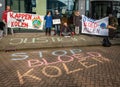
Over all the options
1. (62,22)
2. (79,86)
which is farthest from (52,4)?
(79,86)

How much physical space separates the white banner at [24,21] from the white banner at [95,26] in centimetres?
261

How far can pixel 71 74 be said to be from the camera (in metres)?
8.29

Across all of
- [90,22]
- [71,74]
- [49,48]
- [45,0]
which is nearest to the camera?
[71,74]

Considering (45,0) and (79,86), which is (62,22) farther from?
(79,86)

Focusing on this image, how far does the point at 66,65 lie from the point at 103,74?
5.12 feet

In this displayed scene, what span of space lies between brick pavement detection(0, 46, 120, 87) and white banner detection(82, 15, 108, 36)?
3.37 meters

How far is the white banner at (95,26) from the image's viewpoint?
15930mm

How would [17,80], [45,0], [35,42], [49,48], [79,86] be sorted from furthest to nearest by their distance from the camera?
[45,0] < [35,42] < [49,48] < [17,80] < [79,86]

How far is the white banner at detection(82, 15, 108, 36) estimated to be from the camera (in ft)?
52.3

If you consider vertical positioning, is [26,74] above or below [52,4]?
below

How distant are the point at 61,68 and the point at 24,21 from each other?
311 inches

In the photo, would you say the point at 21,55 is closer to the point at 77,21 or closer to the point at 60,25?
the point at 60,25

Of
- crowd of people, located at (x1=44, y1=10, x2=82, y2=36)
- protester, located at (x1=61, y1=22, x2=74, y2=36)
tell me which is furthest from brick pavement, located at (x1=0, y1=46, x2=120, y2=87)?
crowd of people, located at (x1=44, y1=10, x2=82, y2=36)

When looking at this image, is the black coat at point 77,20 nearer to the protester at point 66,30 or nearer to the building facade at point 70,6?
the protester at point 66,30
